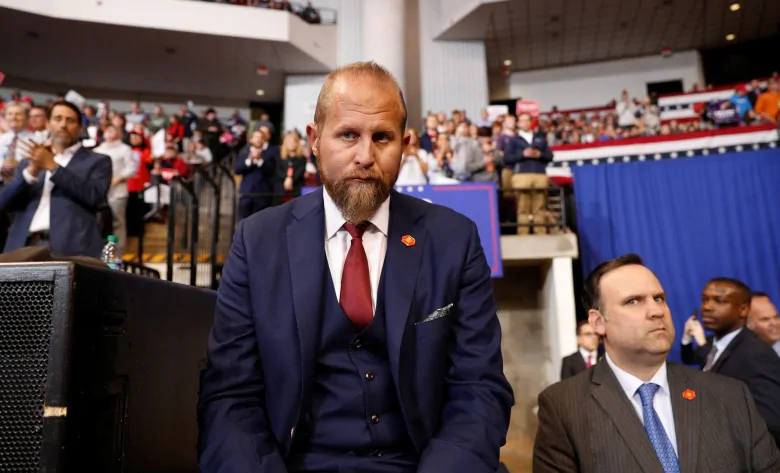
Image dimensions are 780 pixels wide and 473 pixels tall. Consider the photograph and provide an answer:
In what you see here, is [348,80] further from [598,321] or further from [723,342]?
[723,342]

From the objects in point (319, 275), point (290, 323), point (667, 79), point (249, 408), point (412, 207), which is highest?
point (667, 79)

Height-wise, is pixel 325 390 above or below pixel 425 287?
below

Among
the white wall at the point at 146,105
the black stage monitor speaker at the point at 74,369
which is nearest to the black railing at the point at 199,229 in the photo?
the black stage monitor speaker at the point at 74,369

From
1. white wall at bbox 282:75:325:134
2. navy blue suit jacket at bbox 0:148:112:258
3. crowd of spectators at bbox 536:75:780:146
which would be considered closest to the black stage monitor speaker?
navy blue suit jacket at bbox 0:148:112:258

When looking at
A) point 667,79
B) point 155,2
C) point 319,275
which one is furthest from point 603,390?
point 667,79

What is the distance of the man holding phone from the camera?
7172mm

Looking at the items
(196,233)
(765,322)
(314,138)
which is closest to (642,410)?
(314,138)

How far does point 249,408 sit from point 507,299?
682 cm

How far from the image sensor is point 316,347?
57.2 inches

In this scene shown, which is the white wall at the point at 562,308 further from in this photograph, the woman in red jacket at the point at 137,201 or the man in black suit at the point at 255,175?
the woman in red jacket at the point at 137,201

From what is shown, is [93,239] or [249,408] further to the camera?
[93,239]

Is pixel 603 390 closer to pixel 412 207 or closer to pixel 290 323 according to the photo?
pixel 412 207

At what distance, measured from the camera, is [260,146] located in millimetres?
7125

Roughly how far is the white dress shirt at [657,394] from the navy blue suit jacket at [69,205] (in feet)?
9.58
